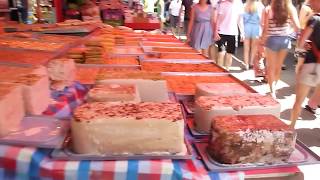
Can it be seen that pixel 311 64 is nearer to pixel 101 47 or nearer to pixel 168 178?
pixel 101 47

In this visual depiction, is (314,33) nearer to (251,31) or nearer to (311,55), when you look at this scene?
(311,55)

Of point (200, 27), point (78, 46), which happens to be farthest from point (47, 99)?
point (200, 27)

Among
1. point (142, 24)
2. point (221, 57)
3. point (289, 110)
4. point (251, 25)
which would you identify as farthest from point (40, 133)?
point (251, 25)

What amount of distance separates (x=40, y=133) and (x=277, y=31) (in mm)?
4552

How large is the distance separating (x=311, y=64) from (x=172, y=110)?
2832mm

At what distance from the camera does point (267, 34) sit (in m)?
5.36

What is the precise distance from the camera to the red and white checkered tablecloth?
1.32 meters

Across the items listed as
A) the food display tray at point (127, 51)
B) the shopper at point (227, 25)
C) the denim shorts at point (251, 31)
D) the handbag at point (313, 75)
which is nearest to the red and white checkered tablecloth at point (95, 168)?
the food display tray at point (127, 51)

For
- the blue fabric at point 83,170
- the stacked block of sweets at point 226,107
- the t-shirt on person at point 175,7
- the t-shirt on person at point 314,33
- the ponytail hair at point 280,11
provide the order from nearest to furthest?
the blue fabric at point 83,170
the stacked block of sweets at point 226,107
the t-shirt on person at point 314,33
the ponytail hair at point 280,11
the t-shirt on person at point 175,7

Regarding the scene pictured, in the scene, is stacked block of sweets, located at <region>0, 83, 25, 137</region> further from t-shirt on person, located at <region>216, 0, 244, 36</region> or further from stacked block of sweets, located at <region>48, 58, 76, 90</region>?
t-shirt on person, located at <region>216, 0, 244, 36</region>

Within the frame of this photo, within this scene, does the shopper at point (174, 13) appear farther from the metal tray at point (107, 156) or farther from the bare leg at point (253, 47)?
the metal tray at point (107, 156)

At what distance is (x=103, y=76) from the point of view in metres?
2.03

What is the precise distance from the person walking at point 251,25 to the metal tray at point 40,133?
6266mm

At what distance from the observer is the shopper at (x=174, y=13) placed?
11.8 metres
